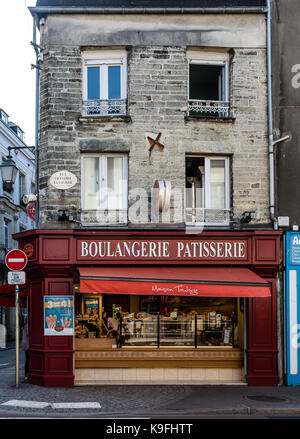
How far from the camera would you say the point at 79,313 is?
14.7 meters

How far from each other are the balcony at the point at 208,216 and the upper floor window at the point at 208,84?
2503 millimetres

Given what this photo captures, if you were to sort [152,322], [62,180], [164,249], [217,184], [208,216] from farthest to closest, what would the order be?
[217,184] → [152,322] → [208,216] → [62,180] → [164,249]

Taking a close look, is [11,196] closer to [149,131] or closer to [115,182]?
[115,182]

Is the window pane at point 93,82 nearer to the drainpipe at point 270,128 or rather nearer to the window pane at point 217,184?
the window pane at point 217,184

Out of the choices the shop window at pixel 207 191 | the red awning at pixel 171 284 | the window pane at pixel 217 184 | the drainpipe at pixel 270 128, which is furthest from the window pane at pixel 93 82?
the red awning at pixel 171 284

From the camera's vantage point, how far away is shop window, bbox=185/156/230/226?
14617 millimetres

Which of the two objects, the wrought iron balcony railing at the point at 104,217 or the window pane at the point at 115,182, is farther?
the window pane at the point at 115,182

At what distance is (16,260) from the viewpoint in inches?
530

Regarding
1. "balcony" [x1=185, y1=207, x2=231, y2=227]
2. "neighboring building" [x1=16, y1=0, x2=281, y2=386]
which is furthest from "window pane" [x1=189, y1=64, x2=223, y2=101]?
"balcony" [x1=185, y1=207, x2=231, y2=227]

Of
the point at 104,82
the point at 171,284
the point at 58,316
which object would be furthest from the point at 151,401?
the point at 104,82

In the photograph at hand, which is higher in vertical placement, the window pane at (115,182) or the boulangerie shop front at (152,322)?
the window pane at (115,182)

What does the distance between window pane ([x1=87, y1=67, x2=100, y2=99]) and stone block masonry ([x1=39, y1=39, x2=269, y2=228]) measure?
34 cm

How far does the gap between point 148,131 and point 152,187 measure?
1414 millimetres

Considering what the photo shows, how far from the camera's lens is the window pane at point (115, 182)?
1462 centimetres
